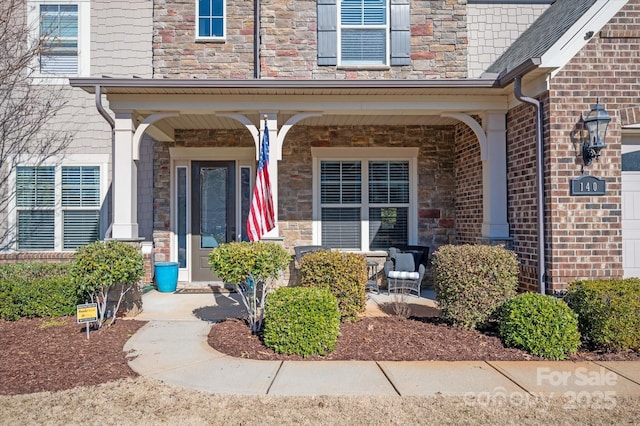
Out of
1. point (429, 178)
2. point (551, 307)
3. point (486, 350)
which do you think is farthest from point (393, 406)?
point (429, 178)

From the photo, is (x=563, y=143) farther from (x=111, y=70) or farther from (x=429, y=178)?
(x=111, y=70)

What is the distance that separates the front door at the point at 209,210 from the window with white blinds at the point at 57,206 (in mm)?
1883

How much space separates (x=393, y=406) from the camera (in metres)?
3.69

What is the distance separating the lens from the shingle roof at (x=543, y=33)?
6.46m

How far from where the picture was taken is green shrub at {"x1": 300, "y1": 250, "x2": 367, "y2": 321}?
586 centimetres

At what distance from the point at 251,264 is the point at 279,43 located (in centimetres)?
534

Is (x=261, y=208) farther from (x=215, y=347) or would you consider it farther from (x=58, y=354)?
(x=58, y=354)

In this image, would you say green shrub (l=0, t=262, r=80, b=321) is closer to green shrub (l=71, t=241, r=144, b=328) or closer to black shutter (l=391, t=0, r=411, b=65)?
green shrub (l=71, t=241, r=144, b=328)

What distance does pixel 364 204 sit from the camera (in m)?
9.34

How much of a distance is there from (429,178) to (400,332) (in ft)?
14.6

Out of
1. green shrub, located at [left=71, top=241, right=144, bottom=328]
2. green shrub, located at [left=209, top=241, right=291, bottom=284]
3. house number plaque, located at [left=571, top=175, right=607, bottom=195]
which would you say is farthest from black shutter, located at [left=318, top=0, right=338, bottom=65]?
green shrub, located at [left=71, top=241, right=144, bottom=328]

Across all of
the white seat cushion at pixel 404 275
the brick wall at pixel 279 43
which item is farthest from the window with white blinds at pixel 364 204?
the brick wall at pixel 279 43

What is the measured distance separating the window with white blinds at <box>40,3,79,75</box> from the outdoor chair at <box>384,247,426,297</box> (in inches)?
291

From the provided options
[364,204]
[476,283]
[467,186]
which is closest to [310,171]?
[364,204]
